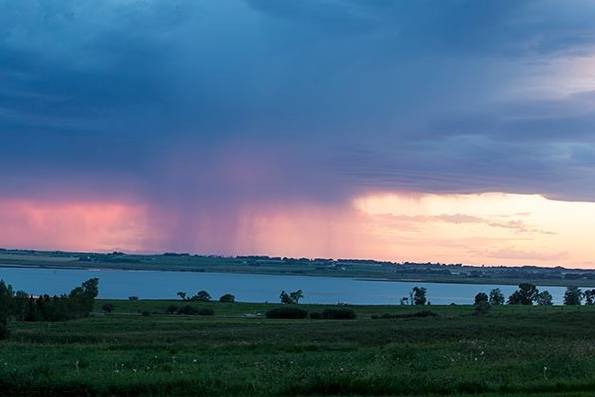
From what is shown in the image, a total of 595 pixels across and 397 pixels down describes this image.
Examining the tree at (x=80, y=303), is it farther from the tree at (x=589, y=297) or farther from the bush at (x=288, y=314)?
the tree at (x=589, y=297)

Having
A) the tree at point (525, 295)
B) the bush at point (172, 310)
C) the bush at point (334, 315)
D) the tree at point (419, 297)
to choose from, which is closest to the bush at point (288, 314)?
the bush at point (334, 315)

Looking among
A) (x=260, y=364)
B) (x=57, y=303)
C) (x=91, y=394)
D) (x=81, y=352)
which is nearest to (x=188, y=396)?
Result: (x=91, y=394)

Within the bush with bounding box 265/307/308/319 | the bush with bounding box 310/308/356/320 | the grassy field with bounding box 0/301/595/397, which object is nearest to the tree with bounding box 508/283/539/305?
the bush with bounding box 310/308/356/320

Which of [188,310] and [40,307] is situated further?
[188,310]

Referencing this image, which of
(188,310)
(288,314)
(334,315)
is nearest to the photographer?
(334,315)

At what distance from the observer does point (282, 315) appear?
8619 centimetres

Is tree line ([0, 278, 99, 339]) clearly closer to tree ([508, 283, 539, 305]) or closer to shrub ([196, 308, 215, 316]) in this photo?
shrub ([196, 308, 215, 316])

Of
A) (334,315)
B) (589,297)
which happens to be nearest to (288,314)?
(334,315)

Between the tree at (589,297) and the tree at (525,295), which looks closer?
the tree at (525,295)

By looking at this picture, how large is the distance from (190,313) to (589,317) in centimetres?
4615

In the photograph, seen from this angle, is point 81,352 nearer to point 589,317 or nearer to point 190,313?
point 589,317

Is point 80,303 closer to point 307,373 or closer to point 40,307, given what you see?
point 40,307

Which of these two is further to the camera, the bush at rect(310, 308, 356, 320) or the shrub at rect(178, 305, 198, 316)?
the shrub at rect(178, 305, 198, 316)

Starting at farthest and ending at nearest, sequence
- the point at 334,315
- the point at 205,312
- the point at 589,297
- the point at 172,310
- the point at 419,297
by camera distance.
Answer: the point at 589,297
the point at 419,297
the point at 172,310
the point at 205,312
the point at 334,315
